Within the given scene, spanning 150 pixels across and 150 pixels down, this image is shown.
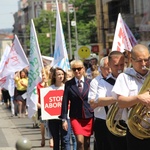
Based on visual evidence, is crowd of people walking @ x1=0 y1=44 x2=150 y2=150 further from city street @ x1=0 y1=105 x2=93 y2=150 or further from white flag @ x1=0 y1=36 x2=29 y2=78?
white flag @ x1=0 y1=36 x2=29 y2=78

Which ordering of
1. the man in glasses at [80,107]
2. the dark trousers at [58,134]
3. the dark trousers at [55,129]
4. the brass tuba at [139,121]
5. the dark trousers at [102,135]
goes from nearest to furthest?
1. the brass tuba at [139,121]
2. the dark trousers at [102,135]
3. the man in glasses at [80,107]
4. the dark trousers at [58,134]
5. the dark trousers at [55,129]

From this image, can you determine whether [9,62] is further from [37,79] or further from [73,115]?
[73,115]

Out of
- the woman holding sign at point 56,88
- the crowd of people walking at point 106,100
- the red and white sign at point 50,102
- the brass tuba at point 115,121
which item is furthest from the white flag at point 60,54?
the brass tuba at point 115,121

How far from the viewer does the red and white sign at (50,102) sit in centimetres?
1228

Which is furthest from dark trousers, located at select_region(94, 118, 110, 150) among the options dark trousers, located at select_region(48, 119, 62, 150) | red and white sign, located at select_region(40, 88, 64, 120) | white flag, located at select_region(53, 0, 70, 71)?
white flag, located at select_region(53, 0, 70, 71)

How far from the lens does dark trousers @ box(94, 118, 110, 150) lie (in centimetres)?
893

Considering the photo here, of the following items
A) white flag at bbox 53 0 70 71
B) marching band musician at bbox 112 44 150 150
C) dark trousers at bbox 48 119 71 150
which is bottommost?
dark trousers at bbox 48 119 71 150

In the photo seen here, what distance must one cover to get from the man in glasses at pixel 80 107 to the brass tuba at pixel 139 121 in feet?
11.5

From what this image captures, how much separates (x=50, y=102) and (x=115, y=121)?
203 inches

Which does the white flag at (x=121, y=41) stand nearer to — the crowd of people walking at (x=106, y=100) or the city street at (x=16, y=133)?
the crowd of people walking at (x=106, y=100)

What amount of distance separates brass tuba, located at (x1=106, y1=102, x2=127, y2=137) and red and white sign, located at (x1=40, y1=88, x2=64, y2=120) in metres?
4.43

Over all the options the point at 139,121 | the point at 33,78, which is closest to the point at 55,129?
the point at 33,78

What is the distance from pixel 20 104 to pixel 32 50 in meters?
8.65

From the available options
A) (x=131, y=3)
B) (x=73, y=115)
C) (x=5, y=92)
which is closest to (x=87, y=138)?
(x=73, y=115)
